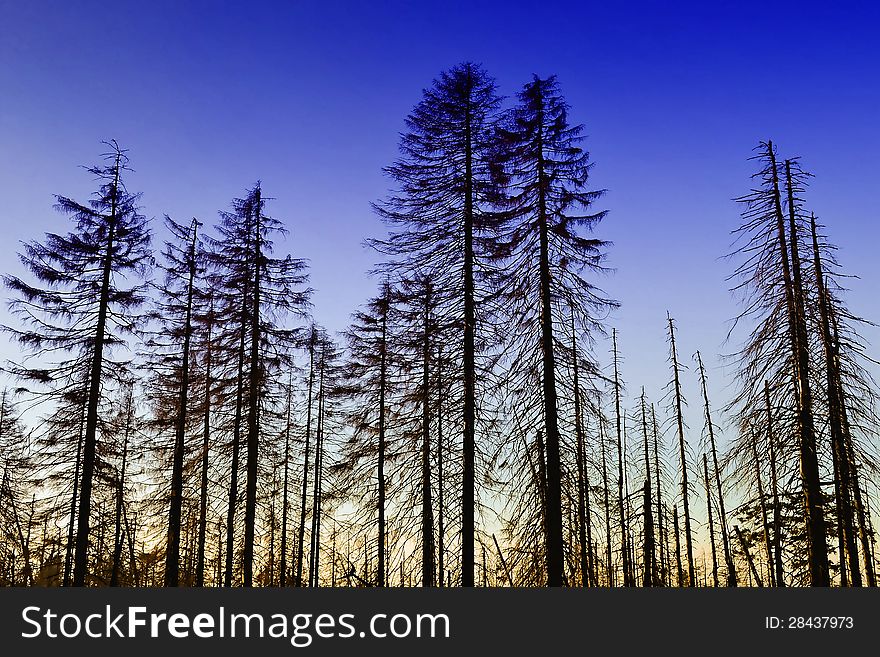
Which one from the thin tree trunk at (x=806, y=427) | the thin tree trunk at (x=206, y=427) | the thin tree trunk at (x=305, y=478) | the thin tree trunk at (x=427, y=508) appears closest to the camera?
the thin tree trunk at (x=806, y=427)

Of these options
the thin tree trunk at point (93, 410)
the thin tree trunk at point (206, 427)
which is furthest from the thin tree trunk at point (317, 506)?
the thin tree trunk at point (93, 410)

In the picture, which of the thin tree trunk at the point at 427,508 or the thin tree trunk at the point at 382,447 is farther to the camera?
the thin tree trunk at the point at 382,447

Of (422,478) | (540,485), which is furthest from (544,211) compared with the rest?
(422,478)

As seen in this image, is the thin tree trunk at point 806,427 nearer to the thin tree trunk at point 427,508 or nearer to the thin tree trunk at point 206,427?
the thin tree trunk at point 427,508

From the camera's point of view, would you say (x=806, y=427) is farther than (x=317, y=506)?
No

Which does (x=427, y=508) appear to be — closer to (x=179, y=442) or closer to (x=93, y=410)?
(x=179, y=442)

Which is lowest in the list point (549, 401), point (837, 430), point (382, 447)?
point (837, 430)

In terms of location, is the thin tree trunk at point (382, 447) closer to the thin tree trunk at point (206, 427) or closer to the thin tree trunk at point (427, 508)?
the thin tree trunk at point (427, 508)

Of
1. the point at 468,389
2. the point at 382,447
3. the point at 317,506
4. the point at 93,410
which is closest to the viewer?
the point at 468,389

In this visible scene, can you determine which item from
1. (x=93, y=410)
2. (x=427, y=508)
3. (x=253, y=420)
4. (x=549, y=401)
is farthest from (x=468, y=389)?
(x=93, y=410)

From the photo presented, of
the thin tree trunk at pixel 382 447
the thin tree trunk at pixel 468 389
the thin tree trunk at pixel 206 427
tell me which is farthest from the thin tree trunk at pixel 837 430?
the thin tree trunk at pixel 206 427

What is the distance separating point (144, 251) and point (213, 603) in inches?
539

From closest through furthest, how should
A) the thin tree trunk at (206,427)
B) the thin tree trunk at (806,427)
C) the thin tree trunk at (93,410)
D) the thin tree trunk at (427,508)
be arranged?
the thin tree trunk at (806,427)
the thin tree trunk at (93,410)
the thin tree trunk at (427,508)
the thin tree trunk at (206,427)

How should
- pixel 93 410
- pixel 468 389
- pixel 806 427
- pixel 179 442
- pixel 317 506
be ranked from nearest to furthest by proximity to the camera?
pixel 806 427 < pixel 468 389 < pixel 93 410 < pixel 179 442 < pixel 317 506
